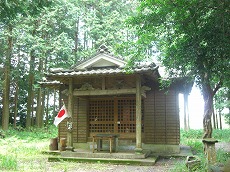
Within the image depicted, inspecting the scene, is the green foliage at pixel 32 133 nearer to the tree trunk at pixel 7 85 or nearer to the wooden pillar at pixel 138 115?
the tree trunk at pixel 7 85

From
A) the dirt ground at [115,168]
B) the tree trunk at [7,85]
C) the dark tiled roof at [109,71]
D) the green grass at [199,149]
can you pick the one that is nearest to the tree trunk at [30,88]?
the tree trunk at [7,85]

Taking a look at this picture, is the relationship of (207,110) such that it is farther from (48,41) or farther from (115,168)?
(48,41)

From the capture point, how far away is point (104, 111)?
43.7ft

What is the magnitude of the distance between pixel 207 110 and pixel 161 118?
355cm

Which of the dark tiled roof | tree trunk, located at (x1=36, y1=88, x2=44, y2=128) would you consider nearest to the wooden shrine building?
the dark tiled roof

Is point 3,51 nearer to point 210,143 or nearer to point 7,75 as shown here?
point 7,75

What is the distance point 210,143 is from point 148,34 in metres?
3.70

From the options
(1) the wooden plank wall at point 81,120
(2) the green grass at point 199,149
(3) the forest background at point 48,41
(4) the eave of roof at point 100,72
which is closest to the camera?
(2) the green grass at point 199,149

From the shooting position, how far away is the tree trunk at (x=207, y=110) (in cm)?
974

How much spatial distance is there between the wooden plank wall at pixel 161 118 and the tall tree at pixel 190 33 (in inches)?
181

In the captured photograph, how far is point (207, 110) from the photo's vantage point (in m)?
9.81

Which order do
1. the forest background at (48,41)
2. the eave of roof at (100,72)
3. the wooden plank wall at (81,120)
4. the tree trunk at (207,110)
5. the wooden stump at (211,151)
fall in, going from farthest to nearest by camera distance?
the forest background at (48,41), the wooden plank wall at (81,120), the eave of roof at (100,72), the tree trunk at (207,110), the wooden stump at (211,151)

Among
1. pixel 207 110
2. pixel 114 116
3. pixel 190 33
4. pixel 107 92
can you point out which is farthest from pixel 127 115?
pixel 190 33

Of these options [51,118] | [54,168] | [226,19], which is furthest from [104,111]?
[51,118]
